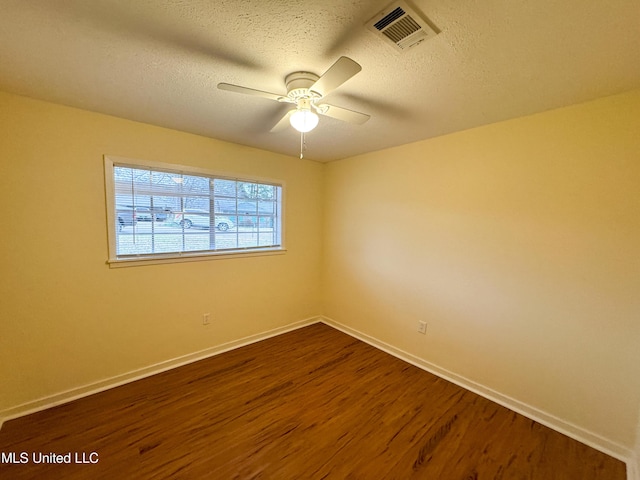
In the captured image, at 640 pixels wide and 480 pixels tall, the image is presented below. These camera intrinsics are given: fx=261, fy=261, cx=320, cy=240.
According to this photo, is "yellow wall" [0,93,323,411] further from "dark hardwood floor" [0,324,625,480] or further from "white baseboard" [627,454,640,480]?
"white baseboard" [627,454,640,480]

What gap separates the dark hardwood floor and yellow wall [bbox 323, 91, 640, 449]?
360mm

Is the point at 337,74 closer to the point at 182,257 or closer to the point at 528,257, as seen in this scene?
the point at 528,257

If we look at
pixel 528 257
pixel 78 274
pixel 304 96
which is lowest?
pixel 78 274

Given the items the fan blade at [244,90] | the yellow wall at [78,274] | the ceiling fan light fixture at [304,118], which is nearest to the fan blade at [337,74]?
the ceiling fan light fixture at [304,118]

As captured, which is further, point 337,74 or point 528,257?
point 528,257

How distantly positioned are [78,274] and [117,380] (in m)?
0.99

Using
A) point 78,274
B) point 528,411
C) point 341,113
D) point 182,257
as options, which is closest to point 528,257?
point 528,411

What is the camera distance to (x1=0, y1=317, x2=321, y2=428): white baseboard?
6.33 ft

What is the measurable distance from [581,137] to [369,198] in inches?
72.6

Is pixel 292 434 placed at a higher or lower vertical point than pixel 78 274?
lower

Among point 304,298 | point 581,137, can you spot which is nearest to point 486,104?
point 581,137

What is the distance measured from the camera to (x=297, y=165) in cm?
344

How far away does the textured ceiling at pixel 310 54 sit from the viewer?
106 centimetres

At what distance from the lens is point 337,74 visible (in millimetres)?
1209
